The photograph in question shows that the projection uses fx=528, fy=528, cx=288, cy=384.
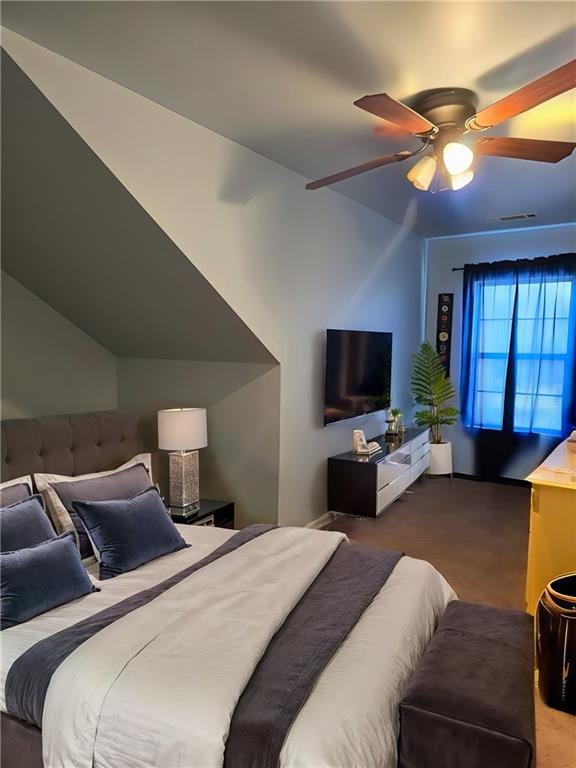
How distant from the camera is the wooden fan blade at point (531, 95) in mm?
1741

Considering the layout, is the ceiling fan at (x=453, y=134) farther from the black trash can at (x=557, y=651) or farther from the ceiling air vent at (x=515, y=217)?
the ceiling air vent at (x=515, y=217)

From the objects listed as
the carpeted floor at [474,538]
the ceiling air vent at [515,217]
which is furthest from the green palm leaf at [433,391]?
the ceiling air vent at [515,217]

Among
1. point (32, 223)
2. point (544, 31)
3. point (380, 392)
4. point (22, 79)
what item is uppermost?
point (544, 31)

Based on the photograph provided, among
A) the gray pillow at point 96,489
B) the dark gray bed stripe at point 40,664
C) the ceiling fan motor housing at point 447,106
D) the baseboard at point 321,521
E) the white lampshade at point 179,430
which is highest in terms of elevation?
the ceiling fan motor housing at point 447,106

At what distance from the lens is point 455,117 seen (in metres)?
2.58

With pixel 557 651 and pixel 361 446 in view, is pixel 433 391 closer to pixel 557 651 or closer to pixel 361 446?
pixel 361 446

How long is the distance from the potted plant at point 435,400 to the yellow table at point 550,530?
9.72ft

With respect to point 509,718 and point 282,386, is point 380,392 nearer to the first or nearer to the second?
point 282,386

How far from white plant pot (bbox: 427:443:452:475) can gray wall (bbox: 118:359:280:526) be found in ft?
8.63

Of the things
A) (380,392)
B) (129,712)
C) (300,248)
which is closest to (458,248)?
(380,392)

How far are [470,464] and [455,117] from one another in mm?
4244

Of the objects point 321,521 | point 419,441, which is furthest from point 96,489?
point 419,441

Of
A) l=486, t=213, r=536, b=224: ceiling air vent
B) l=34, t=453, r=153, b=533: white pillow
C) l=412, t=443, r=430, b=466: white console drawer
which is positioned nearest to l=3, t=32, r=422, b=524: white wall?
l=412, t=443, r=430, b=466: white console drawer

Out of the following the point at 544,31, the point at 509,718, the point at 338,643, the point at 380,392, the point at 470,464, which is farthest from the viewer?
the point at 470,464
